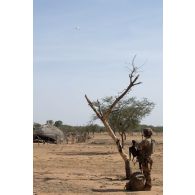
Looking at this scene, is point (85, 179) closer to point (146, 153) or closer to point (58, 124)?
point (146, 153)

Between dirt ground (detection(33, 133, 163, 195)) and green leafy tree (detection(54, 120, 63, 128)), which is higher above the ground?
dirt ground (detection(33, 133, 163, 195))

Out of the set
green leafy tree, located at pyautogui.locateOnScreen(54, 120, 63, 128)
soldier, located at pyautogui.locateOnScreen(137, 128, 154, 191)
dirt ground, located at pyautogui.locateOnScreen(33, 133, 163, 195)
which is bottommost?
green leafy tree, located at pyautogui.locateOnScreen(54, 120, 63, 128)

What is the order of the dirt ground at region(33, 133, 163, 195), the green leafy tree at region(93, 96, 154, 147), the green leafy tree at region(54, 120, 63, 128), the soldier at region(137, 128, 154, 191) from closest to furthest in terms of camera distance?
the soldier at region(137, 128, 154, 191), the dirt ground at region(33, 133, 163, 195), the green leafy tree at region(93, 96, 154, 147), the green leafy tree at region(54, 120, 63, 128)

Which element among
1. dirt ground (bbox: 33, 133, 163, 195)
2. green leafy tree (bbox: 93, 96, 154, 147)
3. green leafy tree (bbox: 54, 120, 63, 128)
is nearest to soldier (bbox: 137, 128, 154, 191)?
dirt ground (bbox: 33, 133, 163, 195)

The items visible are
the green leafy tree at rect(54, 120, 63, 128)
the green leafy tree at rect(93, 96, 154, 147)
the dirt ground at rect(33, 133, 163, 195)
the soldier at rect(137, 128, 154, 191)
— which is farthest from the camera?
the green leafy tree at rect(54, 120, 63, 128)

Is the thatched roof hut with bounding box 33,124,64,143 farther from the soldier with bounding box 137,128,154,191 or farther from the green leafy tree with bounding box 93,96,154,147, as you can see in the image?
the soldier with bounding box 137,128,154,191

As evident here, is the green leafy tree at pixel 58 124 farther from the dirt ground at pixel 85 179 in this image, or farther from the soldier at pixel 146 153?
the soldier at pixel 146 153

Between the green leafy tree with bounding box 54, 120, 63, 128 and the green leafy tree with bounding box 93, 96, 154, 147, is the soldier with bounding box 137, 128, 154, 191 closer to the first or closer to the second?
the green leafy tree with bounding box 93, 96, 154, 147

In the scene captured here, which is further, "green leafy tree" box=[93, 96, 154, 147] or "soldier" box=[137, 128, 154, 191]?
"green leafy tree" box=[93, 96, 154, 147]

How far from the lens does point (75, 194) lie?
7406 mm

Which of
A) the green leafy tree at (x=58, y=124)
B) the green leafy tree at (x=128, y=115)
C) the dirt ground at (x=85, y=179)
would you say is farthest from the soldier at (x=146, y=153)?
the green leafy tree at (x=58, y=124)

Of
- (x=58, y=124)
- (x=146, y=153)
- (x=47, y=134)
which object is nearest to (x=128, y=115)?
(x=47, y=134)
